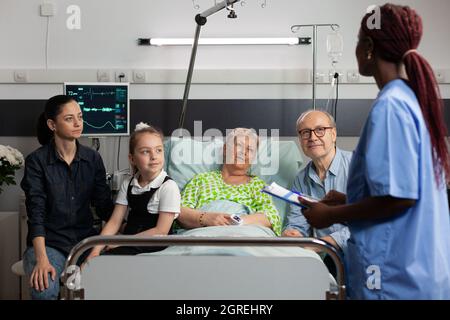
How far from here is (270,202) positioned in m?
3.14

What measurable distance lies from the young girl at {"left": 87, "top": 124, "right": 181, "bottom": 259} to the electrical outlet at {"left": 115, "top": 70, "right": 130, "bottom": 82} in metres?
1.38

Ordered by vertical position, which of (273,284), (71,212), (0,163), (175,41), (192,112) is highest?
(175,41)

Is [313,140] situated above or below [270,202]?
above

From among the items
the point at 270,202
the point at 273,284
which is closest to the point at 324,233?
the point at 270,202

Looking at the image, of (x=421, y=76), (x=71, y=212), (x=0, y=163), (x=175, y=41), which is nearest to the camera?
(x=421, y=76)

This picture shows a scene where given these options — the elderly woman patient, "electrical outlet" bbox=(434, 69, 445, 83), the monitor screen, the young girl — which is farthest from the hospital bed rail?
"electrical outlet" bbox=(434, 69, 445, 83)

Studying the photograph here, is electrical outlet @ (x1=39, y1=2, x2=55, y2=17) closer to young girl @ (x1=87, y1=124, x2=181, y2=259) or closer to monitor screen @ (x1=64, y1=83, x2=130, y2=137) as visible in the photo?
monitor screen @ (x1=64, y1=83, x2=130, y2=137)

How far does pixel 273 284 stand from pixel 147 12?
267 centimetres

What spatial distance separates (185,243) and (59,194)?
1200 mm

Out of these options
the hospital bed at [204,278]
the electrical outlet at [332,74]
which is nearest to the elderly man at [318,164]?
the hospital bed at [204,278]

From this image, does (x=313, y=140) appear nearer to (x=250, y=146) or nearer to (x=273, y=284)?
(x=250, y=146)

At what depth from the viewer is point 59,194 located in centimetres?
291

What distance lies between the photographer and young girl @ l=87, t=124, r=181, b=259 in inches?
110

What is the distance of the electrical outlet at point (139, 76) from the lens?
4.18 meters
